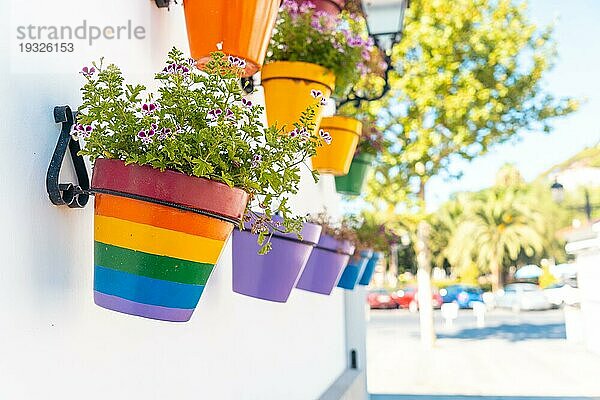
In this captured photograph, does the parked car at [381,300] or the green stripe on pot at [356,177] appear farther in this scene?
the parked car at [381,300]

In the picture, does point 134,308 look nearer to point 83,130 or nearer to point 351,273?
Answer: point 83,130

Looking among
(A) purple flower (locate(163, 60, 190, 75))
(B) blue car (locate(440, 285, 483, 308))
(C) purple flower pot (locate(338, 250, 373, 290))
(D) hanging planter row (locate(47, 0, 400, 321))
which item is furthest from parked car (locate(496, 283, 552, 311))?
(A) purple flower (locate(163, 60, 190, 75))

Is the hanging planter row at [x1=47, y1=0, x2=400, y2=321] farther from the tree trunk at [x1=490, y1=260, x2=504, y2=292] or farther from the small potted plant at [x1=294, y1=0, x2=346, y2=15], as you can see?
the tree trunk at [x1=490, y1=260, x2=504, y2=292]

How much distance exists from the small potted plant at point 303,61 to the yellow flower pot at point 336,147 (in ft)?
1.53

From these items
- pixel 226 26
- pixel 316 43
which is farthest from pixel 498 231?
pixel 226 26

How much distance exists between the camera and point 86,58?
45.7 inches

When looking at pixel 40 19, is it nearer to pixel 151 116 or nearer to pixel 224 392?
pixel 151 116

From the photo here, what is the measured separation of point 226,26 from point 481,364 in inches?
381

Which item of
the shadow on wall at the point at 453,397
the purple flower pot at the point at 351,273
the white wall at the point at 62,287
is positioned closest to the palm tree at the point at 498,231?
the shadow on wall at the point at 453,397

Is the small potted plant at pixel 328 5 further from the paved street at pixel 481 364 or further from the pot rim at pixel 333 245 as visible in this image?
the paved street at pixel 481 364

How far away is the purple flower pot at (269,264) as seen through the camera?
1.55 metres

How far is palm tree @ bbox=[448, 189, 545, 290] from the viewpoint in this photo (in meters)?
27.8

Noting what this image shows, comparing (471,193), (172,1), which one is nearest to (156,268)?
(172,1)

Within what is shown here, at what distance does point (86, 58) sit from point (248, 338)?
3.56 ft
